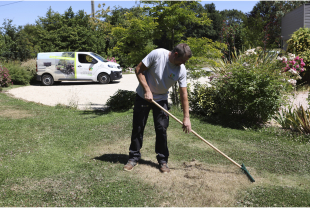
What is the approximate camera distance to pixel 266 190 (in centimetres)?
383

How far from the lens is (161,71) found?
4047 millimetres

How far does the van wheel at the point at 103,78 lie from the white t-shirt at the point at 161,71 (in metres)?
12.9

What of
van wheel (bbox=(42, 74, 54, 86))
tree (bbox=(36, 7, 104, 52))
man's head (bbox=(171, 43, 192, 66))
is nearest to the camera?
man's head (bbox=(171, 43, 192, 66))

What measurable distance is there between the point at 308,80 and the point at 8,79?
14.5 m

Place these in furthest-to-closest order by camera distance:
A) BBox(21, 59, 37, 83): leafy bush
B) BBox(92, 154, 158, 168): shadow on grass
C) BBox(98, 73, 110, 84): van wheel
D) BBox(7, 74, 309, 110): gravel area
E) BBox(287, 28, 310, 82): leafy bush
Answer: BBox(21, 59, 37, 83): leafy bush, BBox(98, 73, 110, 84): van wheel, BBox(287, 28, 310, 82): leafy bush, BBox(7, 74, 309, 110): gravel area, BBox(92, 154, 158, 168): shadow on grass

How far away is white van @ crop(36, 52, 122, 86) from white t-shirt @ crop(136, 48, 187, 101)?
12.8 m

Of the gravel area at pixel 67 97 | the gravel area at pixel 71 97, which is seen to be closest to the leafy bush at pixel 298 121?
the gravel area at pixel 71 97

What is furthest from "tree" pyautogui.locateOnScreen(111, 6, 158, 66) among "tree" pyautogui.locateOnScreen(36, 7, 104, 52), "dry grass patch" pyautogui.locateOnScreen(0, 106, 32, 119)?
"tree" pyautogui.locateOnScreen(36, 7, 104, 52)

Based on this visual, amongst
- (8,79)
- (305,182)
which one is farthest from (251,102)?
(8,79)

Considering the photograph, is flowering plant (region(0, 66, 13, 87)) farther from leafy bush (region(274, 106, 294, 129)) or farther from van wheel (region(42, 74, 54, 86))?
leafy bush (region(274, 106, 294, 129))

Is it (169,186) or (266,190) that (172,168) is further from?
(266,190)

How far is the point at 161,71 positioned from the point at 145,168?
1.54 m

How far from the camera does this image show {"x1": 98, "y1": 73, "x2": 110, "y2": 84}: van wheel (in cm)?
1669

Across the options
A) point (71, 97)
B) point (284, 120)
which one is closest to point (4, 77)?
point (71, 97)
